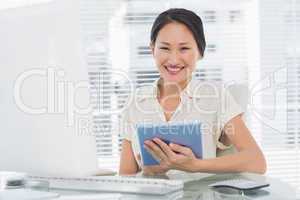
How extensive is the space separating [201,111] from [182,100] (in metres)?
0.09

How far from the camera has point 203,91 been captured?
190cm

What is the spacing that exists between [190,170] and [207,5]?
77.4 inches

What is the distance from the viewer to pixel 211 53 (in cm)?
329

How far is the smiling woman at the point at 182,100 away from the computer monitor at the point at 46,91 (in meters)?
0.64

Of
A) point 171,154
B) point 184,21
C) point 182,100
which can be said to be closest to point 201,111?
point 182,100

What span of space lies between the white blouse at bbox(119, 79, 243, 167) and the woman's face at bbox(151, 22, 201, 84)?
0.09 meters

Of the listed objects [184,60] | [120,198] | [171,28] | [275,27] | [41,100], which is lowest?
[120,198]

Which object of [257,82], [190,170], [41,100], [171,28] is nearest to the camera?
[41,100]

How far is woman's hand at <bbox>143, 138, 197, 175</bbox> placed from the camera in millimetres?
1443

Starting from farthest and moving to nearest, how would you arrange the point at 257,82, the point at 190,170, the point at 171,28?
the point at 257,82
the point at 171,28
the point at 190,170

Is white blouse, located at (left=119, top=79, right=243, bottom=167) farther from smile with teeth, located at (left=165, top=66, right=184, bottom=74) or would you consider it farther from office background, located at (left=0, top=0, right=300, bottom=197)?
office background, located at (left=0, top=0, right=300, bottom=197)

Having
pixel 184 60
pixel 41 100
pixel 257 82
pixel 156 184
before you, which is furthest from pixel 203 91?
pixel 257 82

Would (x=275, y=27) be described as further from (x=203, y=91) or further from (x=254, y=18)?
(x=203, y=91)

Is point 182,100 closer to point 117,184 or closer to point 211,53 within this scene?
point 117,184
